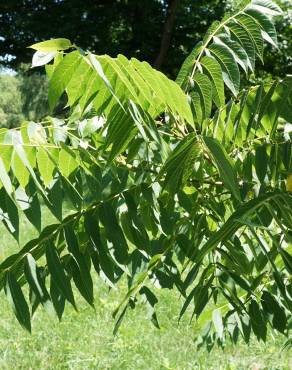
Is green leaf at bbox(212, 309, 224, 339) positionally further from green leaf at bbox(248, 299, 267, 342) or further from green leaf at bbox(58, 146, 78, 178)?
green leaf at bbox(58, 146, 78, 178)

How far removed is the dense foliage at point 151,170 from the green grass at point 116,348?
61.3 inches

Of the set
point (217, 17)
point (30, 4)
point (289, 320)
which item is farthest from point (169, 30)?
point (289, 320)

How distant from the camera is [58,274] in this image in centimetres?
103

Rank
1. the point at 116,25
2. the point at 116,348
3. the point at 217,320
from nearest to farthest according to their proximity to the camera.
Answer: the point at 217,320
the point at 116,348
the point at 116,25

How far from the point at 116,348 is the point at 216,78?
2055 mm

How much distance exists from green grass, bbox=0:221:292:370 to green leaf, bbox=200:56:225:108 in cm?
169

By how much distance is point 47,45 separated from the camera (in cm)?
89

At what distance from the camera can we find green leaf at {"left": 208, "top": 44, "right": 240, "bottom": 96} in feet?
3.66

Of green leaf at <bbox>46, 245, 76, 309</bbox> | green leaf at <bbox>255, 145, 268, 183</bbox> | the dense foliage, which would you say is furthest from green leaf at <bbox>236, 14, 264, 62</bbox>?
green leaf at <bbox>46, 245, 76, 309</bbox>

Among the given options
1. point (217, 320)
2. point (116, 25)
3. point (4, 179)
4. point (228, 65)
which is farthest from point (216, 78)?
point (116, 25)

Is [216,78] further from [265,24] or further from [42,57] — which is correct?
[42,57]

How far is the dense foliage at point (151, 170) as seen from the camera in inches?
37.1

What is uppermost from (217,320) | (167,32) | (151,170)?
(151,170)

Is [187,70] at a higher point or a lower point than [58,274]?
higher
